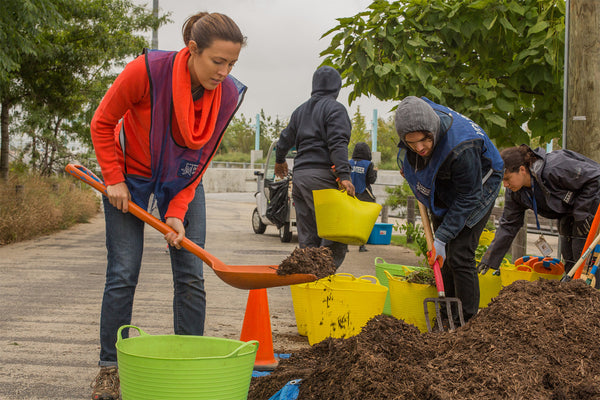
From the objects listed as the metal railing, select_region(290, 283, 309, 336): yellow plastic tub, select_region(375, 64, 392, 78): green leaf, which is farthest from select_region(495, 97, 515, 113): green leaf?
the metal railing

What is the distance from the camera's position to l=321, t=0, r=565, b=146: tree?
20.8 ft

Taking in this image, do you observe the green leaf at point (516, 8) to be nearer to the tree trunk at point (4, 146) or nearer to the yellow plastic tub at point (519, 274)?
the yellow plastic tub at point (519, 274)

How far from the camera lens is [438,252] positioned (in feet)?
15.0

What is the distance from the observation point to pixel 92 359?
4156mm

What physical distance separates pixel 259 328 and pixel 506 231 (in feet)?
7.74

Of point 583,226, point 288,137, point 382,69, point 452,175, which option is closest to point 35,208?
point 288,137

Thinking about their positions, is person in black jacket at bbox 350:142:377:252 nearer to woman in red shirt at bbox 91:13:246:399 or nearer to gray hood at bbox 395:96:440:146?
gray hood at bbox 395:96:440:146

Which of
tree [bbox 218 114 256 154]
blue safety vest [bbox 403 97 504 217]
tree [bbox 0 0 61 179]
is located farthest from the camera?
tree [bbox 218 114 256 154]

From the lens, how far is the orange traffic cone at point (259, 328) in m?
4.11

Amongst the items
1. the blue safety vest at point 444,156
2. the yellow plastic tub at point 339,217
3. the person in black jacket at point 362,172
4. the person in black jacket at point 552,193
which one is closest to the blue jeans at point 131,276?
the blue safety vest at point 444,156

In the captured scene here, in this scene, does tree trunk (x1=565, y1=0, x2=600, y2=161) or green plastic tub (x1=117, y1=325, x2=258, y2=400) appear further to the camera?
tree trunk (x1=565, y1=0, x2=600, y2=161)

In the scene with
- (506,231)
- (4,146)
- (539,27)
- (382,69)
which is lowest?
(506,231)

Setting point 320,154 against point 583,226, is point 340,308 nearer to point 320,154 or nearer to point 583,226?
point 320,154

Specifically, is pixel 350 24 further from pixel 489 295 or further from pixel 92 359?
pixel 92 359
